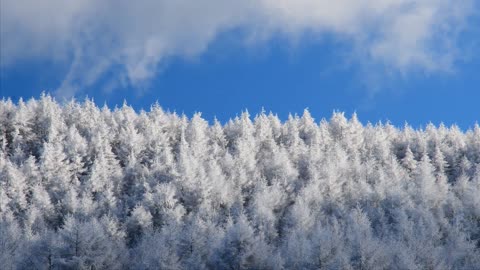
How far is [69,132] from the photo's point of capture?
120312 millimetres

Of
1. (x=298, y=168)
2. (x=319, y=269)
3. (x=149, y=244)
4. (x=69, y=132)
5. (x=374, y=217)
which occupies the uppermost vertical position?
(x=69, y=132)

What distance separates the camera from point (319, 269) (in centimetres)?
5825

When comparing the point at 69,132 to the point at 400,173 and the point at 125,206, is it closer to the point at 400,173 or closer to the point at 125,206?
the point at 125,206

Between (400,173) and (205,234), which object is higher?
(400,173)

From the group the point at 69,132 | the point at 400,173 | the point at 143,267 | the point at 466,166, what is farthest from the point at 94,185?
the point at 466,166

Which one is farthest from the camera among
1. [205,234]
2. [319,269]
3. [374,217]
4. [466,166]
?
[466,166]

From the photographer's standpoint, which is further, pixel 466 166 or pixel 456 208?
pixel 466 166

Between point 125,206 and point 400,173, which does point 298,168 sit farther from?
point 125,206

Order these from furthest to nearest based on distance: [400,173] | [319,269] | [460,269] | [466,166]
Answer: [466,166]
[400,173]
[460,269]
[319,269]

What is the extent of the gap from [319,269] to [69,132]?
254 ft

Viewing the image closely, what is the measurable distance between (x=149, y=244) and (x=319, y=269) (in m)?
23.1

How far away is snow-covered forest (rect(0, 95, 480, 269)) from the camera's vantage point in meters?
62.0

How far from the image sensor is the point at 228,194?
305 feet

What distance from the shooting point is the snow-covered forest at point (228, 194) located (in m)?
62.0
